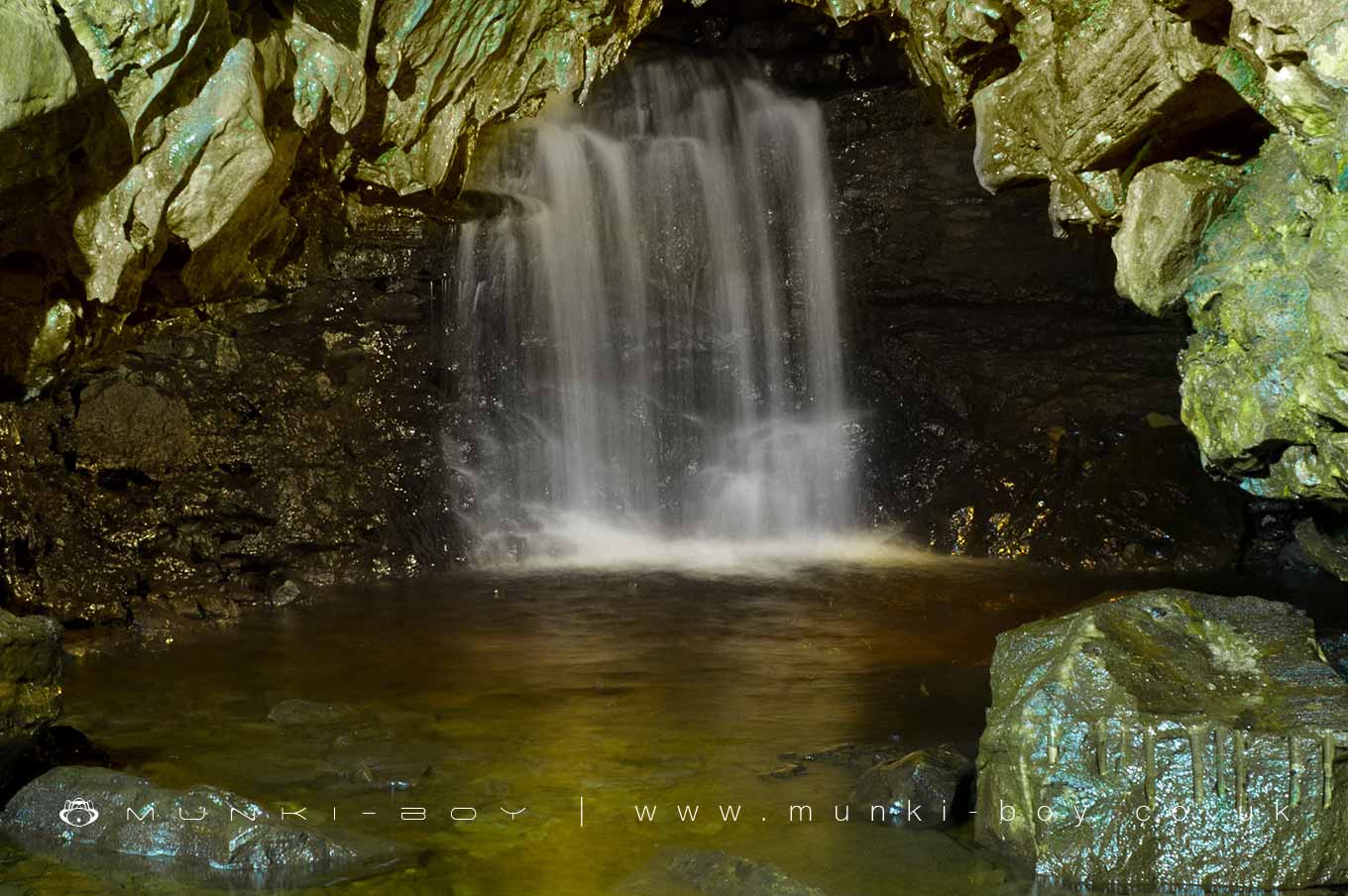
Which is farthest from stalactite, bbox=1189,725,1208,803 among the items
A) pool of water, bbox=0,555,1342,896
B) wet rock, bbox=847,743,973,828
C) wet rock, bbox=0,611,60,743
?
wet rock, bbox=0,611,60,743

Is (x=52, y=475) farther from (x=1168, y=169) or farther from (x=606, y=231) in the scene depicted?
(x=1168, y=169)

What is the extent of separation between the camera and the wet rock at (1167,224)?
5832mm

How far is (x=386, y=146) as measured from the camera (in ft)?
26.3

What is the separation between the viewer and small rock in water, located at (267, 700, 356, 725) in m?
6.30

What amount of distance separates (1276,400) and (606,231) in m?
7.93

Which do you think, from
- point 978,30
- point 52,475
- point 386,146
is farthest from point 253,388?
point 978,30

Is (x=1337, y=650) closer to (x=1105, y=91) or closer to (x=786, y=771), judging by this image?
(x=786, y=771)

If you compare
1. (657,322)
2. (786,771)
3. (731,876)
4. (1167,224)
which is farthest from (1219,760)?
(657,322)

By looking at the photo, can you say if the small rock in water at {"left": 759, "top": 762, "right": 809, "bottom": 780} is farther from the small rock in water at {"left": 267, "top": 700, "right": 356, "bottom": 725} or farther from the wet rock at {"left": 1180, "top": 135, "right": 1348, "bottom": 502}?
the wet rock at {"left": 1180, "top": 135, "right": 1348, "bottom": 502}

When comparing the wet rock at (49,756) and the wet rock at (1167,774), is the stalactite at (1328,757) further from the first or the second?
the wet rock at (49,756)

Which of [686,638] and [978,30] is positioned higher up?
[978,30]

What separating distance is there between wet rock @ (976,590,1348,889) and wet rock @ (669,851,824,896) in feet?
2.86

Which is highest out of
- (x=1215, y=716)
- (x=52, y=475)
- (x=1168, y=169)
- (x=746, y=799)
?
(x=1168, y=169)

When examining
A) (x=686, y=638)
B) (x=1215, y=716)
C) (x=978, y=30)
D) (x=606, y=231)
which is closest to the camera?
(x=1215, y=716)
